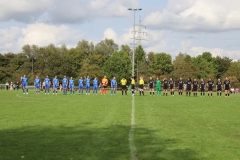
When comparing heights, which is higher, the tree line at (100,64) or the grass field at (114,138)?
the tree line at (100,64)

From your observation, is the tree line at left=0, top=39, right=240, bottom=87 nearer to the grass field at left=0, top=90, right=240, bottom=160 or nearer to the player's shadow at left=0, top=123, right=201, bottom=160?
the grass field at left=0, top=90, right=240, bottom=160

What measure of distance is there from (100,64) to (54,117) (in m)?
95.1

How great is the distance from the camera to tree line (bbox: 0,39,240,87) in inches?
3706

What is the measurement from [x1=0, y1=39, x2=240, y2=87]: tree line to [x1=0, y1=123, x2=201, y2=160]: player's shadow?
79.9 metres

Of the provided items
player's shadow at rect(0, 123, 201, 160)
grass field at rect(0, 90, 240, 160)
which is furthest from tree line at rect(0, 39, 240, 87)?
player's shadow at rect(0, 123, 201, 160)

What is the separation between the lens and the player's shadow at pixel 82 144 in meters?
7.71

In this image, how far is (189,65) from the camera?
93062mm

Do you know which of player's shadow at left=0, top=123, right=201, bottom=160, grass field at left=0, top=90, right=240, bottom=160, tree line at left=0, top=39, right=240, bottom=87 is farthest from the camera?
tree line at left=0, top=39, right=240, bottom=87

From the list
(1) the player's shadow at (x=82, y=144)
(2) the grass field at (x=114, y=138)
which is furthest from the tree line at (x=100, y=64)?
(1) the player's shadow at (x=82, y=144)

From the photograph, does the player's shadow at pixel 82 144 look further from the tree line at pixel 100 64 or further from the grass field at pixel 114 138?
the tree line at pixel 100 64

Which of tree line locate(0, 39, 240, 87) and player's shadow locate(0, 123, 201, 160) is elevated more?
tree line locate(0, 39, 240, 87)

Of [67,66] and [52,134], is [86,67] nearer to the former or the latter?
[67,66]

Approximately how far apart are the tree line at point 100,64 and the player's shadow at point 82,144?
7994 centimetres

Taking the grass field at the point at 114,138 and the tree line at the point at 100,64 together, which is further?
the tree line at the point at 100,64
